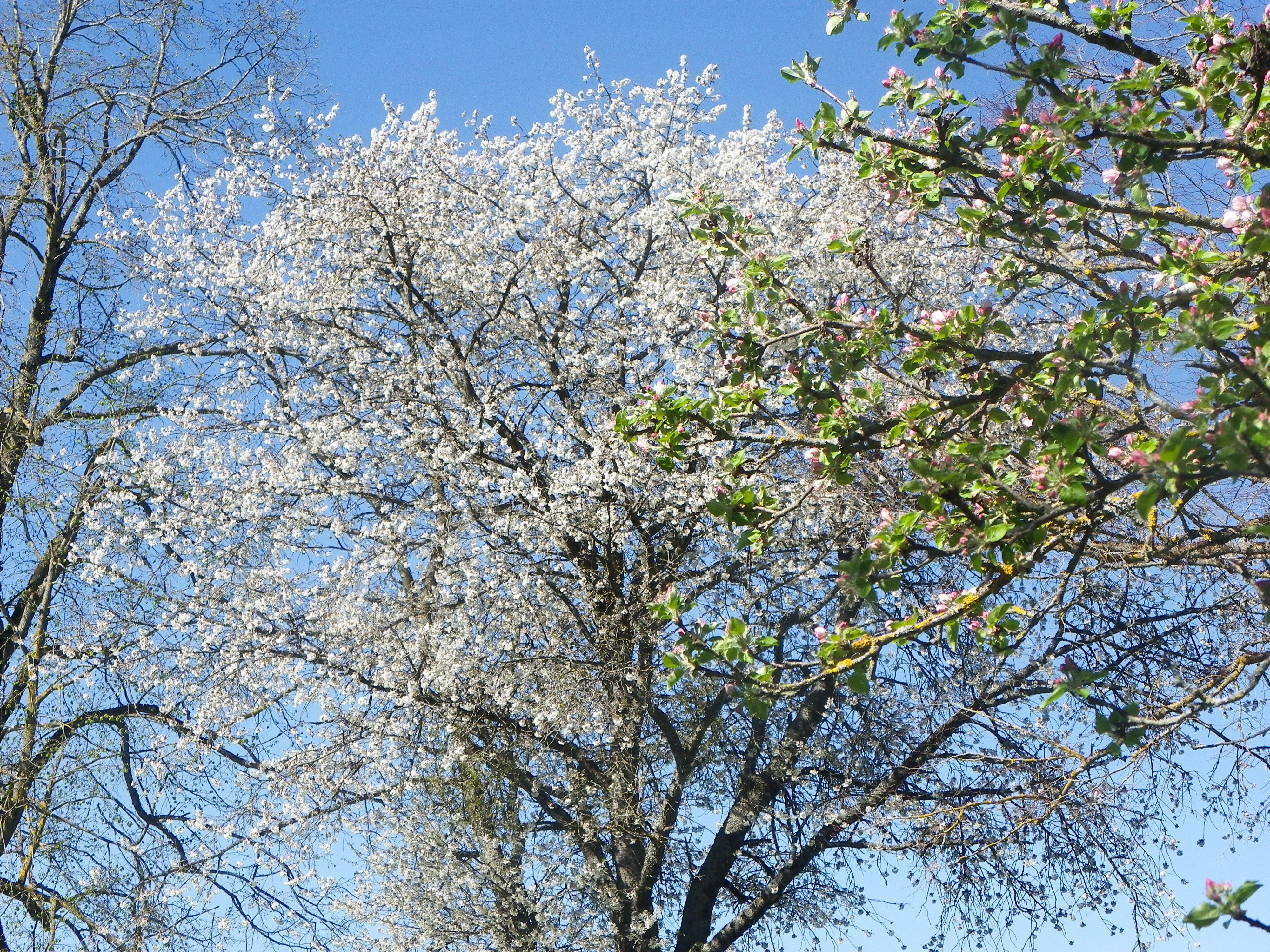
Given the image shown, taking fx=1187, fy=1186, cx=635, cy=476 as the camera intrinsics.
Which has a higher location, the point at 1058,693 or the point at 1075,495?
the point at 1075,495

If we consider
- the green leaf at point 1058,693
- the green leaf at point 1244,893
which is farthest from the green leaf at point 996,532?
the green leaf at point 1244,893

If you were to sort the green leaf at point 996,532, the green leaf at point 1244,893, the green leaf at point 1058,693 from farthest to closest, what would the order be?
the green leaf at point 996,532 → the green leaf at point 1058,693 → the green leaf at point 1244,893

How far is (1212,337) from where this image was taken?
12.8 ft

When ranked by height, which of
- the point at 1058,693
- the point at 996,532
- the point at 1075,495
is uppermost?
the point at 996,532

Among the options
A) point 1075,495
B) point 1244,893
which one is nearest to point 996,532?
point 1075,495

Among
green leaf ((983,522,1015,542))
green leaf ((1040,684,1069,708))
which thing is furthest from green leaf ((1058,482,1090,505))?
green leaf ((1040,684,1069,708))

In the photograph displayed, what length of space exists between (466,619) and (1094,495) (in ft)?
20.1

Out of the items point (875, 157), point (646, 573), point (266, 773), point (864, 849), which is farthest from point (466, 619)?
point (875, 157)

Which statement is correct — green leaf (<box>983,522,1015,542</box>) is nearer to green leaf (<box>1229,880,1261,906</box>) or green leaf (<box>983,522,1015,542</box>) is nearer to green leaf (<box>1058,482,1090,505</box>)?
green leaf (<box>1058,482,1090,505</box>)

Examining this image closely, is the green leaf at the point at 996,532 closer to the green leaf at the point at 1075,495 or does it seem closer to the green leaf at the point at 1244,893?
the green leaf at the point at 1075,495

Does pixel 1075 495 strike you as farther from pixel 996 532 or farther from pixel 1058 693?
pixel 1058 693

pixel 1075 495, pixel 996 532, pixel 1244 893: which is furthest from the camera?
pixel 996 532

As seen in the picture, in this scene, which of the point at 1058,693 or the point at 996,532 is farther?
the point at 996,532

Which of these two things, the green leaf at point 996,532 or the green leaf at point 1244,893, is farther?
the green leaf at point 996,532
